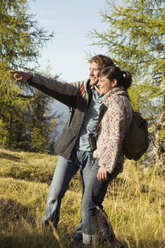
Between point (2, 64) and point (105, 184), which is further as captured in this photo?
point (2, 64)

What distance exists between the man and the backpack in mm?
412

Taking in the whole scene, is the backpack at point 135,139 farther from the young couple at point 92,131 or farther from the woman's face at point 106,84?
the woman's face at point 106,84

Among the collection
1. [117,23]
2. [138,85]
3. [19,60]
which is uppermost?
[117,23]

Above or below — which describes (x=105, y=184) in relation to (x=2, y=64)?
below

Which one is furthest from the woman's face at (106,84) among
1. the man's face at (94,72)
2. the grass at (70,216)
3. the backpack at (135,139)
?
the grass at (70,216)

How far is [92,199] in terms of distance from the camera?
2426 mm

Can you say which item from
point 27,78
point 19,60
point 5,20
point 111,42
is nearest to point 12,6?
point 5,20

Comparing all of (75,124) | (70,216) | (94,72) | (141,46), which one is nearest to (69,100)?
(75,124)

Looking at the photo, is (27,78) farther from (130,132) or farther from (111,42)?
(111,42)

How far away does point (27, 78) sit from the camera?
2557mm

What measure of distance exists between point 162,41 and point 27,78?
30.8 ft

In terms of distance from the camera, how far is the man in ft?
8.80

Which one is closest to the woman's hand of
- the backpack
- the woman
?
the woman

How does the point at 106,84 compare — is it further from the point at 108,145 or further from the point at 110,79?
the point at 108,145
